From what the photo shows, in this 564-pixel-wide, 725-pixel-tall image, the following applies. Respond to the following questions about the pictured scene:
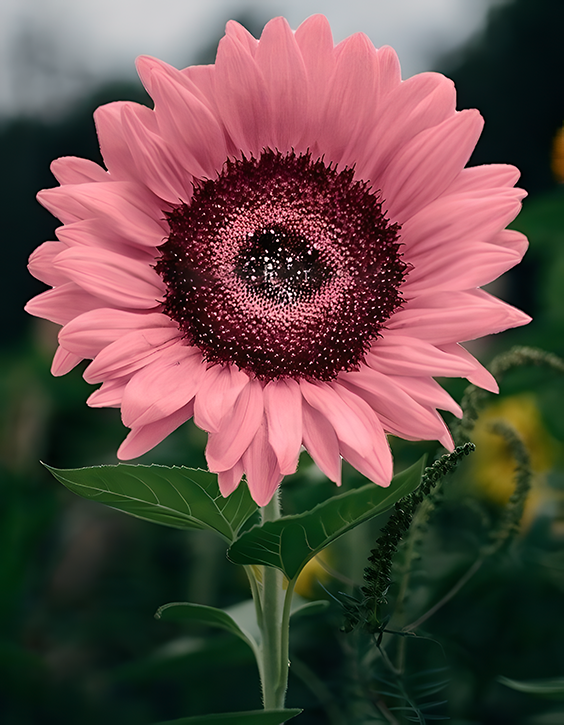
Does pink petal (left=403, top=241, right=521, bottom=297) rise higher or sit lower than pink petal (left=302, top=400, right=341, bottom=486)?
higher

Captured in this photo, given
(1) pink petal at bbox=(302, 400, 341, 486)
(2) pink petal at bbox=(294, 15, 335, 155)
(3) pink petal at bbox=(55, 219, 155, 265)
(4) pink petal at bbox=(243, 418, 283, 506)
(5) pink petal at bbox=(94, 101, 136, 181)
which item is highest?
(2) pink petal at bbox=(294, 15, 335, 155)

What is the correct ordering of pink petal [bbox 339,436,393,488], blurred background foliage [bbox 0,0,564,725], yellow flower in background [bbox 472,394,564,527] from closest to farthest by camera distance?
pink petal [bbox 339,436,393,488] → blurred background foliage [bbox 0,0,564,725] → yellow flower in background [bbox 472,394,564,527]

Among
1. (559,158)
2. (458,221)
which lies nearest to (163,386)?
(458,221)

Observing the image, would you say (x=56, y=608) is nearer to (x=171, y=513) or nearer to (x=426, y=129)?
(x=171, y=513)

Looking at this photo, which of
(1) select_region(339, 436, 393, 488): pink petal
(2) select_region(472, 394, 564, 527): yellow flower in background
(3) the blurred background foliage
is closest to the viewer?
(1) select_region(339, 436, 393, 488): pink petal

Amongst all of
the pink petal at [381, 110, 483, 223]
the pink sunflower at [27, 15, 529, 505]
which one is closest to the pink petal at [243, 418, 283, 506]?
the pink sunflower at [27, 15, 529, 505]

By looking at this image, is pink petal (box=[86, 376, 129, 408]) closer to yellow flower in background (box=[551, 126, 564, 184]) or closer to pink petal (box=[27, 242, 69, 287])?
pink petal (box=[27, 242, 69, 287])

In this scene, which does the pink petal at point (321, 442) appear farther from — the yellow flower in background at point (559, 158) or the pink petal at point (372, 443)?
the yellow flower in background at point (559, 158)
